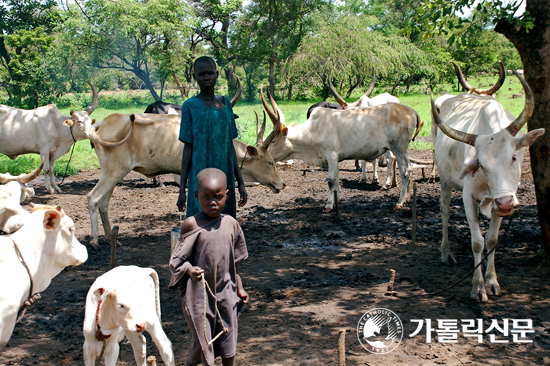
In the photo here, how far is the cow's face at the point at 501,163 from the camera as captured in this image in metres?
4.20

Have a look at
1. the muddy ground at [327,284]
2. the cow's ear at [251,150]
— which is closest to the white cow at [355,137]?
the muddy ground at [327,284]

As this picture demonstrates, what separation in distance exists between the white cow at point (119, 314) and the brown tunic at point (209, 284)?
28 centimetres

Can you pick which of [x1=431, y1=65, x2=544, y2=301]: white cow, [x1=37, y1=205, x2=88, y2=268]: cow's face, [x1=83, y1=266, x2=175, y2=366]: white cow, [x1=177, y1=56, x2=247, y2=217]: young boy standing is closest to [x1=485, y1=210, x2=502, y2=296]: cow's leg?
[x1=431, y1=65, x2=544, y2=301]: white cow

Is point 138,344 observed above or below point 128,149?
below

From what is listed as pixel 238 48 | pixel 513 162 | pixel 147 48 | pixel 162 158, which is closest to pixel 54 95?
pixel 147 48

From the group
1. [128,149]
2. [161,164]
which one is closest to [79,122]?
[128,149]

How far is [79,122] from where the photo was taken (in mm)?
9945

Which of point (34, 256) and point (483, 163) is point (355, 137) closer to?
point (483, 163)

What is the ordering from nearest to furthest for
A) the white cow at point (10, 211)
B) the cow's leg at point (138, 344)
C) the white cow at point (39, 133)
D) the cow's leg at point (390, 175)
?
1. the cow's leg at point (138, 344)
2. the white cow at point (10, 211)
3. the cow's leg at point (390, 175)
4. the white cow at point (39, 133)

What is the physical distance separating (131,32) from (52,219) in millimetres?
21852

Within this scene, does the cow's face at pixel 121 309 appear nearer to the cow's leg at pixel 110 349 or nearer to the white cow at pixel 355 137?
the cow's leg at pixel 110 349

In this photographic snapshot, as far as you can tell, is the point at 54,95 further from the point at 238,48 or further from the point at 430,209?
the point at 430,209

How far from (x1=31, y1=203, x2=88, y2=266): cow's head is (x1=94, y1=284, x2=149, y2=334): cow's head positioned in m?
0.44

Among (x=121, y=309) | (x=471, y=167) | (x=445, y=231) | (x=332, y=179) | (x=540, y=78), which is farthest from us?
(x=332, y=179)
